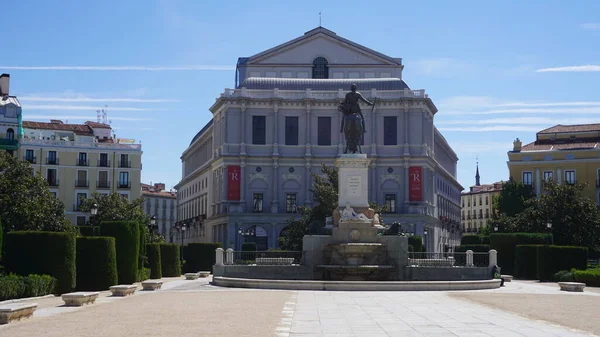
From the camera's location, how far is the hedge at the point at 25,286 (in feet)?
97.8

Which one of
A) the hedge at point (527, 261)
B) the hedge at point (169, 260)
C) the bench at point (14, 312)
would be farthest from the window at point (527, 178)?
the bench at point (14, 312)

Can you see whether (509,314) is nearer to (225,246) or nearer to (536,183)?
(225,246)

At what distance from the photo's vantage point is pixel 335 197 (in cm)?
7981

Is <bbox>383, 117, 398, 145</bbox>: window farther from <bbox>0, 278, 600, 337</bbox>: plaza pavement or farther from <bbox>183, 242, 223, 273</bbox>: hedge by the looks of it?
<bbox>0, 278, 600, 337</bbox>: plaza pavement

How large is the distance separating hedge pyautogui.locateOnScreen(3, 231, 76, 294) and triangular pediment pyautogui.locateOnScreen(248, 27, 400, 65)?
81348 mm

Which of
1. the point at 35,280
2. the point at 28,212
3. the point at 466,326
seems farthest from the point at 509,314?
the point at 28,212

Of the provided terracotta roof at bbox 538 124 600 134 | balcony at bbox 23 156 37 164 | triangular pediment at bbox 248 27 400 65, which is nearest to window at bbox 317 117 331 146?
triangular pediment at bbox 248 27 400 65

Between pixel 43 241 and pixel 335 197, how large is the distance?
46.3 metres

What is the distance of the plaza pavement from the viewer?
20812mm

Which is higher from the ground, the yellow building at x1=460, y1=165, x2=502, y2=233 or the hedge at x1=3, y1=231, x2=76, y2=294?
the yellow building at x1=460, y1=165, x2=502, y2=233

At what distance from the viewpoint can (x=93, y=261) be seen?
126 ft

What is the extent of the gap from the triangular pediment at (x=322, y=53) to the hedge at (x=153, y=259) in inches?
2512

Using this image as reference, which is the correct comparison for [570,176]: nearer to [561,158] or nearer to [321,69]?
[561,158]

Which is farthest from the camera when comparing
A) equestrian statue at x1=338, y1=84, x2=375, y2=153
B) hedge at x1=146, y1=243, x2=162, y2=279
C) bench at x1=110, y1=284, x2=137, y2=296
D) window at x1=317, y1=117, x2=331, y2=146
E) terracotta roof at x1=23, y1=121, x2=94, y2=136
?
terracotta roof at x1=23, y1=121, x2=94, y2=136
